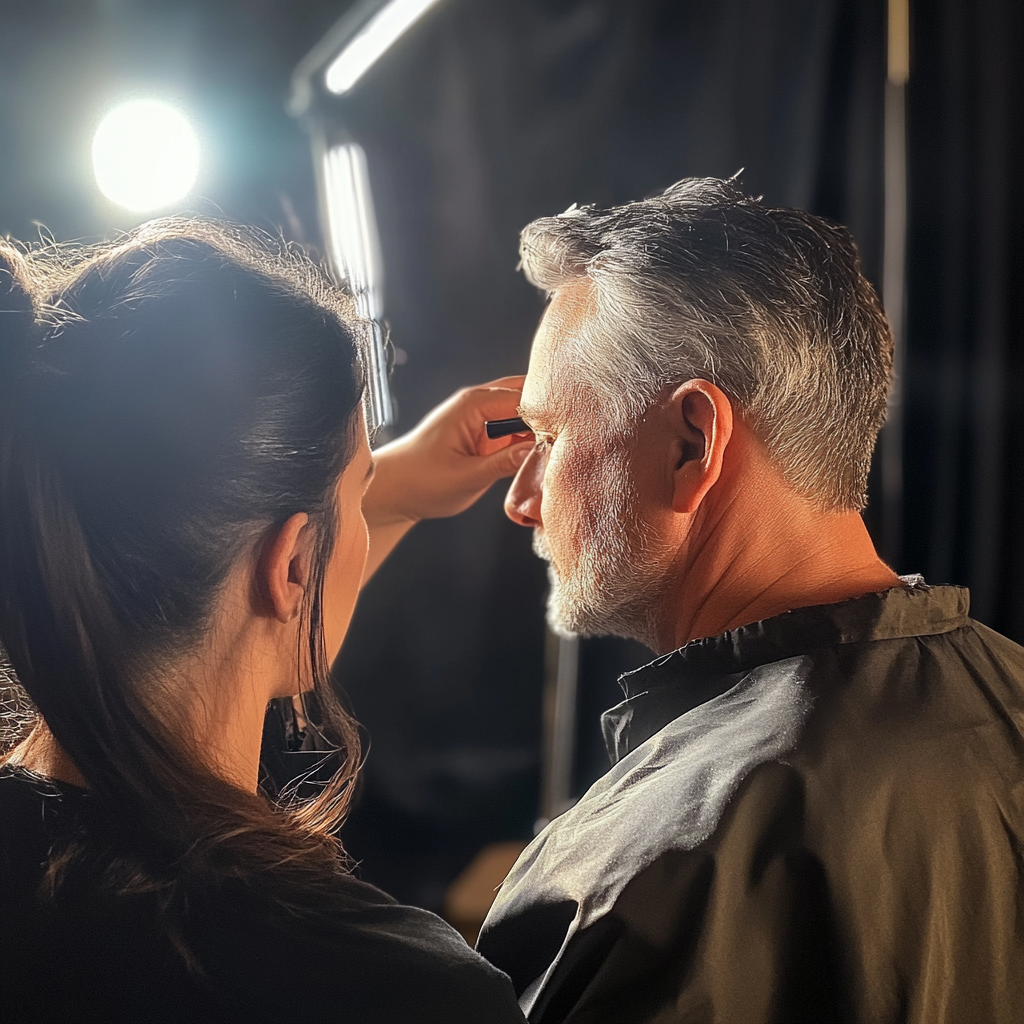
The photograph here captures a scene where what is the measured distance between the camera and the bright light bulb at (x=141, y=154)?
1907 millimetres

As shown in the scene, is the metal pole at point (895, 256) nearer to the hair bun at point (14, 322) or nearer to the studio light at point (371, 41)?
the studio light at point (371, 41)

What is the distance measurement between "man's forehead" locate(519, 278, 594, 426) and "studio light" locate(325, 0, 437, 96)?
0.87 metres

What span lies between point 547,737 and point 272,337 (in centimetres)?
197

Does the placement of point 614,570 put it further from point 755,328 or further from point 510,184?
point 510,184

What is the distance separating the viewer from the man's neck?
1.13m

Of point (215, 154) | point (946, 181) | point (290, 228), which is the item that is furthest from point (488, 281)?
point (946, 181)

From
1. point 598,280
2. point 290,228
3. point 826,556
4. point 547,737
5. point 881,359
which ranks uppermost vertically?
point 290,228

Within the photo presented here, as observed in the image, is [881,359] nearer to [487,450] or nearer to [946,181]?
[487,450]

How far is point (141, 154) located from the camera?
1.93 m

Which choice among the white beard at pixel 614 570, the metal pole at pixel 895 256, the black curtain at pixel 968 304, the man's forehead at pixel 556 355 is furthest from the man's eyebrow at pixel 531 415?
the black curtain at pixel 968 304

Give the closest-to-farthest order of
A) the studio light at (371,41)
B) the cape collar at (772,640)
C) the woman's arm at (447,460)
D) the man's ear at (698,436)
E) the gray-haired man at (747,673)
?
the gray-haired man at (747,673) → the cape collar at (772,640) → the man's ear at (698,436) → the woman's arm at (447,460) → the studio light at (371,41)

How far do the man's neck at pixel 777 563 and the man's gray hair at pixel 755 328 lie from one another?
1.5 inches

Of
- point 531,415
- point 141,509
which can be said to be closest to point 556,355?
point 531,415

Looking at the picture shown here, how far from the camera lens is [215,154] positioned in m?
2.29
